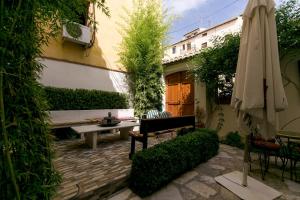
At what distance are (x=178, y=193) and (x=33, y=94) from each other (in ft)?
7.69

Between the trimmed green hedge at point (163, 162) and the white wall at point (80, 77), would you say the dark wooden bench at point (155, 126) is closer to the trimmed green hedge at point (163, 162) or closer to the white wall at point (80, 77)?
the trimmed green hedge at point (163, 162)

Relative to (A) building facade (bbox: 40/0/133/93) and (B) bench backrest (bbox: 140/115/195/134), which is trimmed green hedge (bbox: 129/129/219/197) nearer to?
(B) bench backrest (bbox: 140/115/195/134)

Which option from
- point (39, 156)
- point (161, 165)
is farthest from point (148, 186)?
point (39, 156)

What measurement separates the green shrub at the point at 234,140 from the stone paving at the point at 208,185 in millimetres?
1391

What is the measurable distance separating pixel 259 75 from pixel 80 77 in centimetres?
583

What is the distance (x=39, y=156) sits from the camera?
102 cm

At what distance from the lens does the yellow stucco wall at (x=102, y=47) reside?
19.9 ft

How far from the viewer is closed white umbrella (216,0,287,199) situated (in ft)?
6.97

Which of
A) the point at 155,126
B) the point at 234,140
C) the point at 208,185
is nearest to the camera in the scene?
the point at 208,185

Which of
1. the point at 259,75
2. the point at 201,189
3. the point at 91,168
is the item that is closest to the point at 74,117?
the point at 91,168

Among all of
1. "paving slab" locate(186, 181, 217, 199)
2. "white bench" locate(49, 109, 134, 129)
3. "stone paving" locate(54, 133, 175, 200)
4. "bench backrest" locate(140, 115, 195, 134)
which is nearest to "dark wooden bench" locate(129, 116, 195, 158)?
"bench backrest" locate(140, 115, 195, 134)

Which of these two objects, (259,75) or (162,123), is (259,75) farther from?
(162,123)

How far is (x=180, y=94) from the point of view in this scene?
7828mm

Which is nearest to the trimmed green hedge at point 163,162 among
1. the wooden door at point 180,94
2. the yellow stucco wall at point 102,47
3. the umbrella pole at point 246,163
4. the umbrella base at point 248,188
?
the umbrella base at point 248,188
